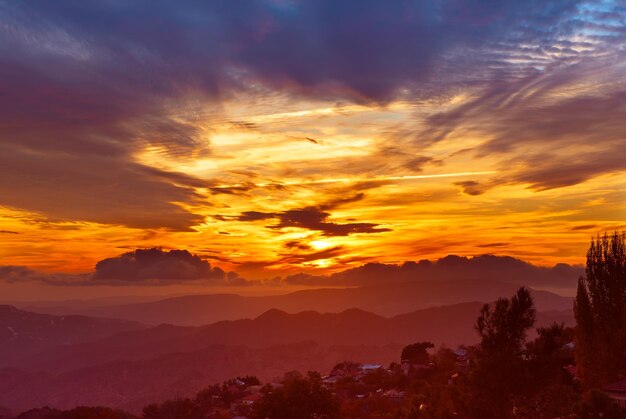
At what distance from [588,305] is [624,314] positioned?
3913 millimetres

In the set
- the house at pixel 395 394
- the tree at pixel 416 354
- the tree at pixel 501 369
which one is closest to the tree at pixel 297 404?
the house at pixel 395 394

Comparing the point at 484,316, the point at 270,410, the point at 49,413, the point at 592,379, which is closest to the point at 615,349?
the point at 592,379

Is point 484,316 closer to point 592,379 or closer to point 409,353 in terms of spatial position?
point 592,379

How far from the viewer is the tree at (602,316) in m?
42.5

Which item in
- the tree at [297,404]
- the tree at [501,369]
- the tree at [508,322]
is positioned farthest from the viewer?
the tree at [297,404]

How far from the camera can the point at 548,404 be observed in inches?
1165

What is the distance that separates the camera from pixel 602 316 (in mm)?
48219

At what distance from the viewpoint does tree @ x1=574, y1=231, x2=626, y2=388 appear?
139 feet

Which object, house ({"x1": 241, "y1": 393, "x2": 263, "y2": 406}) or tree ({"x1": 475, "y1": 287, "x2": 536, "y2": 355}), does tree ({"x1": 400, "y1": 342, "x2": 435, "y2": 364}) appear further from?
tree ({"x1": 475, "y1": 287, "x2": 536, "y2": 355})

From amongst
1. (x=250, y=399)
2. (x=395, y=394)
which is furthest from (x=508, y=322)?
(x=250, y=399)

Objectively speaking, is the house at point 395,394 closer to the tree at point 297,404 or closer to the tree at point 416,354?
the tree at point 416,354

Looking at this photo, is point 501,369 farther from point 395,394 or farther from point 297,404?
point 395,394

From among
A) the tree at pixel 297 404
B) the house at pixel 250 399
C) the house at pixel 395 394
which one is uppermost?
the tree at pixel 297 404

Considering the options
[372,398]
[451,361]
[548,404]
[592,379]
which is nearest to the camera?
[548,404]
